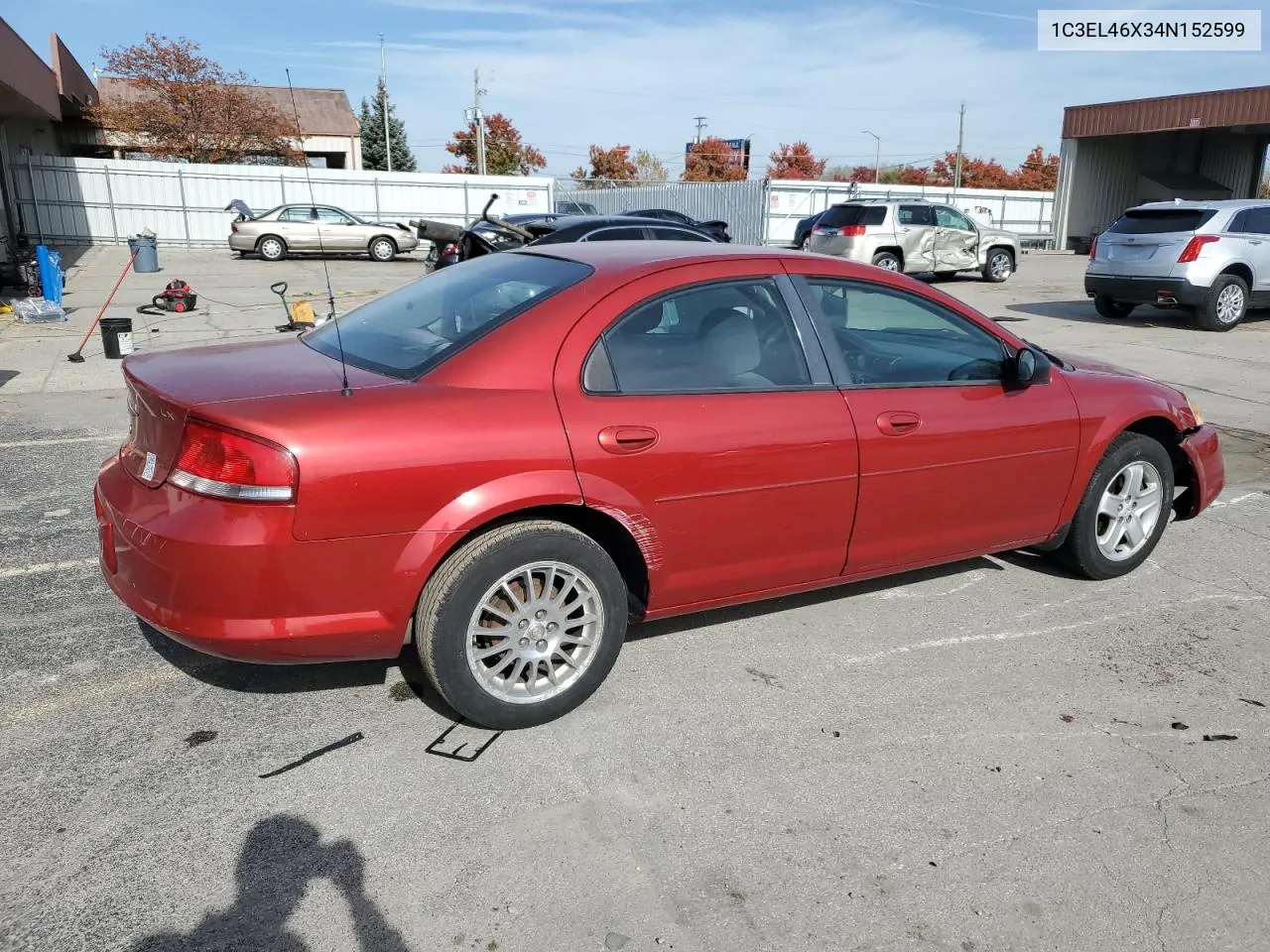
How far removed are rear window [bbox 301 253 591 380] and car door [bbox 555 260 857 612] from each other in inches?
13.2

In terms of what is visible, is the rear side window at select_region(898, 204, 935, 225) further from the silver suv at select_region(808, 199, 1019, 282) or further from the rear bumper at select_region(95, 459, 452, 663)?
the rear bumper at select_region(95, 459, 452, 663)

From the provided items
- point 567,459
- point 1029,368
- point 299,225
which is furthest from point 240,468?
point 299,225

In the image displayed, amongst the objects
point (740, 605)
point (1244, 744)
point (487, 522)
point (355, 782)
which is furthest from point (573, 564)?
point (1244, 744)

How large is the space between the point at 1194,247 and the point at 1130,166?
27.4 m


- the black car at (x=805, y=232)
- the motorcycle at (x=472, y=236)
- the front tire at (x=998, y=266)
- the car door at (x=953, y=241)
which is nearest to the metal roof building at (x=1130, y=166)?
the front tire at (x=998, y=266)

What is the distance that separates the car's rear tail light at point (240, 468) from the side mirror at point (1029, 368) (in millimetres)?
2928

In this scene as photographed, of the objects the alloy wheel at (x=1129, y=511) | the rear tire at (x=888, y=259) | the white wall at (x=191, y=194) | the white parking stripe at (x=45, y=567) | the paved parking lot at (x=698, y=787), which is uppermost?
the white wall at (x=191, y=194)

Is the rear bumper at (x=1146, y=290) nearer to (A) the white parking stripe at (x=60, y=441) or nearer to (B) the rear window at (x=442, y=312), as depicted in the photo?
(B) the rear window at (x=442, y=312)

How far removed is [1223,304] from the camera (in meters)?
14.0

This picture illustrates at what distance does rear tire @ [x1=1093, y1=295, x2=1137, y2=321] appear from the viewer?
1551 centimetres

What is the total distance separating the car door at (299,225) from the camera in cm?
2492

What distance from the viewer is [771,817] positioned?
291 cm

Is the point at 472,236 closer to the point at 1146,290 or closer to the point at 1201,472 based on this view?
the point at 1201,472

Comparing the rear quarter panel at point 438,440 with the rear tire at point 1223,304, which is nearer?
the rear quarter panel at point 438,440
